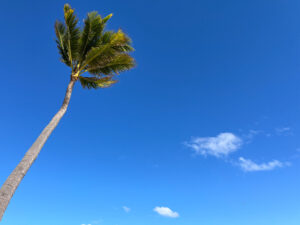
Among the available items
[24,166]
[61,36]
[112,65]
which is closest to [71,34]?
[61,36]

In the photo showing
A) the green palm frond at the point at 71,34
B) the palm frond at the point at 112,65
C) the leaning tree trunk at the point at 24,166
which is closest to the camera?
the leaning tree trunk at the point at 24,166

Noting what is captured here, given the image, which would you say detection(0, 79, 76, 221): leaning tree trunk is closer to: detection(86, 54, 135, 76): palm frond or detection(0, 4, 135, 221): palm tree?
detection(0, 4, 135, 221): palm tree

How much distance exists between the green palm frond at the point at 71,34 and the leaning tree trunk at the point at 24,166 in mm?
3280

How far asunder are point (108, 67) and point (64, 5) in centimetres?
358

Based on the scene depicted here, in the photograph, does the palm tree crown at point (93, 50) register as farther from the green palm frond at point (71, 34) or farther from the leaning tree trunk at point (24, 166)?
the leaning tree trunk at point (24, 166)

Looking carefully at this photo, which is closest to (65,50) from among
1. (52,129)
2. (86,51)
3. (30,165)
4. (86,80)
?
(86,51)

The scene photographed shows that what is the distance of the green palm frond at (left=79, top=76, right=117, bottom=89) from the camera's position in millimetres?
11422

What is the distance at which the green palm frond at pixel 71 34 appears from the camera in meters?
10.0

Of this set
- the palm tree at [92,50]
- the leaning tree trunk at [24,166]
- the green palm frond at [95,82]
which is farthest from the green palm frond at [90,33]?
the leaning tree trunk at [24,166]

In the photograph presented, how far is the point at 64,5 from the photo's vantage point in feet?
32.7

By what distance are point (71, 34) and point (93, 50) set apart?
139cm

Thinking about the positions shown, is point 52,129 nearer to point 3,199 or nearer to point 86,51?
point 3,199

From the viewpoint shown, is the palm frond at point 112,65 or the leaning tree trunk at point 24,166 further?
the palm frond at point 112,65

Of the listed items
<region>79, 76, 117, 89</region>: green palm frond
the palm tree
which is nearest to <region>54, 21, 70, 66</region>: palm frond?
the palm tree
